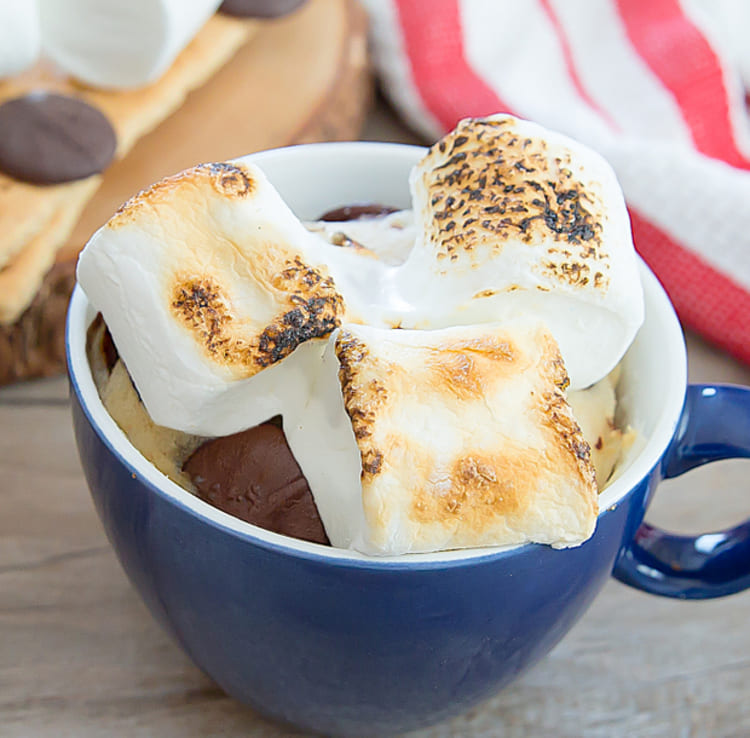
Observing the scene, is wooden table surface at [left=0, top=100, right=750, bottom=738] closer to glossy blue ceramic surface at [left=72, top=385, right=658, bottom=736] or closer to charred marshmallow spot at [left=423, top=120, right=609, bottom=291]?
glossy blue ceramic surface at [left=72, top=385, right=658, bottom=736]

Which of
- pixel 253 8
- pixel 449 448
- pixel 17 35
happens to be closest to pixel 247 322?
pixel 449 448

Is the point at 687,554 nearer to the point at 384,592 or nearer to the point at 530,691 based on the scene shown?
the point at 530,691

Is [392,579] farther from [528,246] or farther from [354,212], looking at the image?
[354,212]

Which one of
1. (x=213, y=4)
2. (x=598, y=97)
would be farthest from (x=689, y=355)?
(x=213, y=4)

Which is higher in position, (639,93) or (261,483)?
(261,483)

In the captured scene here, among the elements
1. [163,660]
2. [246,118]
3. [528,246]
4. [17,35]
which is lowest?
[163,660]

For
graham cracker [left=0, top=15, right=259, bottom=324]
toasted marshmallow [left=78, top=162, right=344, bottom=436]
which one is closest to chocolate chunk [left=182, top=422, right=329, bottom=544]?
toasted marshmallow [left=78, top=162, right=344, bottom=436]
